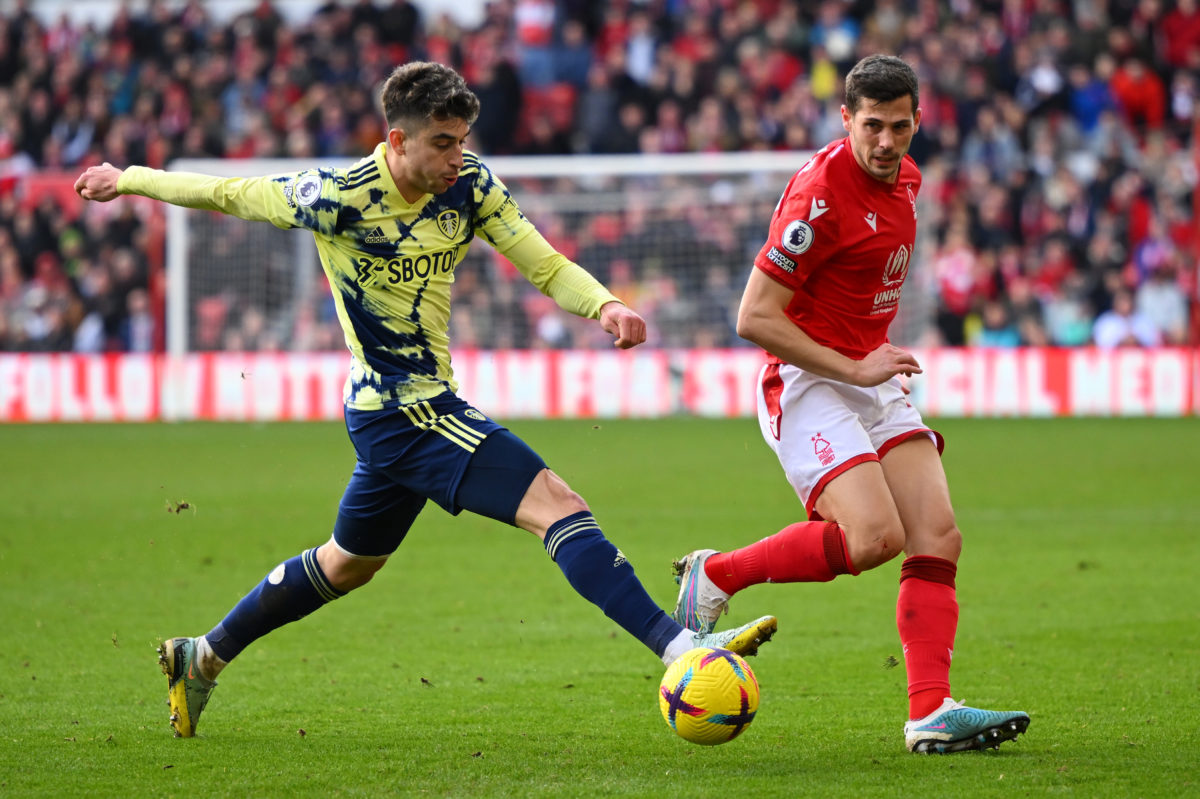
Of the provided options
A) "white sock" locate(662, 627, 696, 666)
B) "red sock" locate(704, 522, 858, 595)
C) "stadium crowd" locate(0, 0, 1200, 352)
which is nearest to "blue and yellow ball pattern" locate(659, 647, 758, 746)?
"white sock" locate(662, 627, 696, 666)

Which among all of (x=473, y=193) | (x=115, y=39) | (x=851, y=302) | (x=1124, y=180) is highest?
(x=115, y=39)

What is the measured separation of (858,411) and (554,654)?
Result: 2078 millimetres

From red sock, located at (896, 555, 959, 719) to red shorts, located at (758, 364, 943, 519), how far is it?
380 millimetres

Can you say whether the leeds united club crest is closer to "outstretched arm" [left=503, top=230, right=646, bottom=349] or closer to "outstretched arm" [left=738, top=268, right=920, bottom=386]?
"outstretched arm" [left=503, top=230, right=646, bottom=349]

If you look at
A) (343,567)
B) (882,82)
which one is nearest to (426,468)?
(343,567)

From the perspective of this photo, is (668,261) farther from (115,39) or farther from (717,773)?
(717,773)

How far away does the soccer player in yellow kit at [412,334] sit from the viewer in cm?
469

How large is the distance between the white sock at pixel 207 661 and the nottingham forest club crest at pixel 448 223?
159cm

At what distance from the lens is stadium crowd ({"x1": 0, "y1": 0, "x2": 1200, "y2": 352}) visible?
1972cm

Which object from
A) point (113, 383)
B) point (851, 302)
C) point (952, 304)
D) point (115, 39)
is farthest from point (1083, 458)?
point (115, 39)

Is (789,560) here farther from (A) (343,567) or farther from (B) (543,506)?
(A) (343,567)

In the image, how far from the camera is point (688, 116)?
21.7m

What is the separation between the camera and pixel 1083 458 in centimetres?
1418

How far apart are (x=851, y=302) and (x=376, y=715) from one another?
2.13 meters
